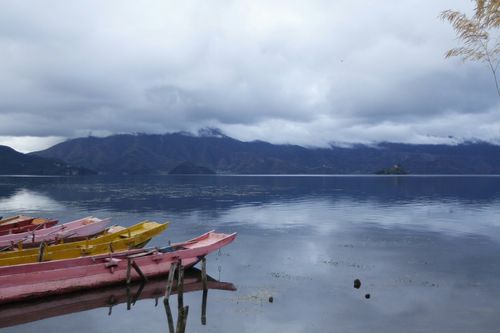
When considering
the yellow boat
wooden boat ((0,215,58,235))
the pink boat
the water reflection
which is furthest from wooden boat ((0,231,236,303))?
the water reflection

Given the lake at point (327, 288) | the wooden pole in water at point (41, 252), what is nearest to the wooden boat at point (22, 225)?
the lake at point (327, 288)

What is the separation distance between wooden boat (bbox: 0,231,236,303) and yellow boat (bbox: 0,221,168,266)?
97.4 inches

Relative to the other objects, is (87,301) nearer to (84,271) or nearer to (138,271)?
(84,271)

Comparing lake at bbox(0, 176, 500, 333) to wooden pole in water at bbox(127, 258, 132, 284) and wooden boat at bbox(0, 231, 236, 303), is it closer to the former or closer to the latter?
wooden boat at bbox(0, 231, 236, 303)

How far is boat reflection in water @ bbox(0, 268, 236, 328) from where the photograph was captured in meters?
23.0

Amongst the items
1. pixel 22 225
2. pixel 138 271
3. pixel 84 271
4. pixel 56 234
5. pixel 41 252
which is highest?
pixel 41 252

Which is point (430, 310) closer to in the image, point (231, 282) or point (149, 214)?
point (231, 282)

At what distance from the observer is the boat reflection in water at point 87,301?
22984 millimetres

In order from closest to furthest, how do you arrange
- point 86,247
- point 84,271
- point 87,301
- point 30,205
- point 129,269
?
1. point 87,301
2. point 84,271
3. point 129,269
4. point 86,247
5. point 30,205

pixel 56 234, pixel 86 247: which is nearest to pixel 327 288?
pixel 86 247

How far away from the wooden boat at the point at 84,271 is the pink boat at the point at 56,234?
27.0 ft

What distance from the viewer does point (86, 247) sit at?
29.8 meters

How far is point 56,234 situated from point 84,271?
12611 mm

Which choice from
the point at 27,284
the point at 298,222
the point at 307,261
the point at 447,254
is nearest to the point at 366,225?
the point at 298,222
